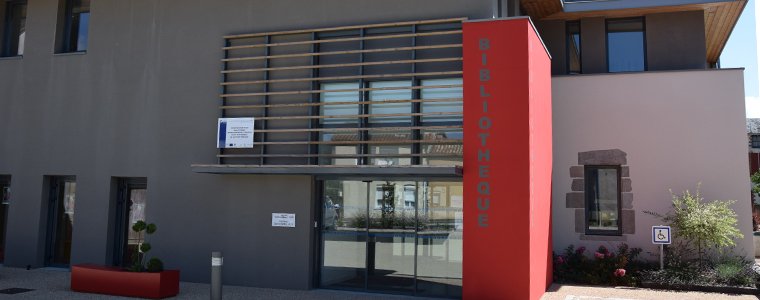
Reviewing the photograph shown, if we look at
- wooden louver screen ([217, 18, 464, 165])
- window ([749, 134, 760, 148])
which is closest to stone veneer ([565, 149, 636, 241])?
wooden louver screen ([217, 18, 464, 165])

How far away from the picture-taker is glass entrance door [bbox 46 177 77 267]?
1374cm

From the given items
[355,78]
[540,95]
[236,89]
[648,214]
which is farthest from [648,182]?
[236,89]

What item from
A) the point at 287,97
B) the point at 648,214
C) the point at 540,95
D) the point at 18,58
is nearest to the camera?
the point at 540,95

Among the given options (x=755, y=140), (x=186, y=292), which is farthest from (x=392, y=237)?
(x=755, y=140)

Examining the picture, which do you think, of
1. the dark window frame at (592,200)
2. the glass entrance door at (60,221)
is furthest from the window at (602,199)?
the glass entrance door at (60,221)

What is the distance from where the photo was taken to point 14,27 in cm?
1500

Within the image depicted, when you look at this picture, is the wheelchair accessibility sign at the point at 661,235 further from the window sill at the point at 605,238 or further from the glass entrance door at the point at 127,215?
the glass entrance door at the point at 127,215

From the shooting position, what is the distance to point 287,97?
11.8m

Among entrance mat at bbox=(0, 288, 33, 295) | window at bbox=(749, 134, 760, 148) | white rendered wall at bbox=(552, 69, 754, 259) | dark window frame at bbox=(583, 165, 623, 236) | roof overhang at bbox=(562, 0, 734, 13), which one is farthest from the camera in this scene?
window at bbox=(749, 134, 760, 148)

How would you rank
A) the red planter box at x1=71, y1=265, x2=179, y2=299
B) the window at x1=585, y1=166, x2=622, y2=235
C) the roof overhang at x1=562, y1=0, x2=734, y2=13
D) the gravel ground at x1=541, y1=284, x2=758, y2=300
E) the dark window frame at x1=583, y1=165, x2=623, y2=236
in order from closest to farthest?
the red planter box at x1=71, y1=265, x2=179, y2=299
the gravel ground at x1=541, y1=284, x2=758, y2=300
the dark window frame at x1=583, y1=165, x2=623, y2=236
the window at x1=585, y1=166, x2=622, y2=235
the roof overhang at x1=562, y1=0, x2=734, y2=13

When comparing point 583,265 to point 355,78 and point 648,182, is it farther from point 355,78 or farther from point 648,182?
point 355,78

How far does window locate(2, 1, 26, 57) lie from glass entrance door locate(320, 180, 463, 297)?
8.74 meters

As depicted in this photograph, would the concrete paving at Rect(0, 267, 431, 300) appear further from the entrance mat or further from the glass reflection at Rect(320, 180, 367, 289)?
the glass reflection at Rect(320, 180, 367, 289)

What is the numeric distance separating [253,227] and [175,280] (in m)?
1.72
